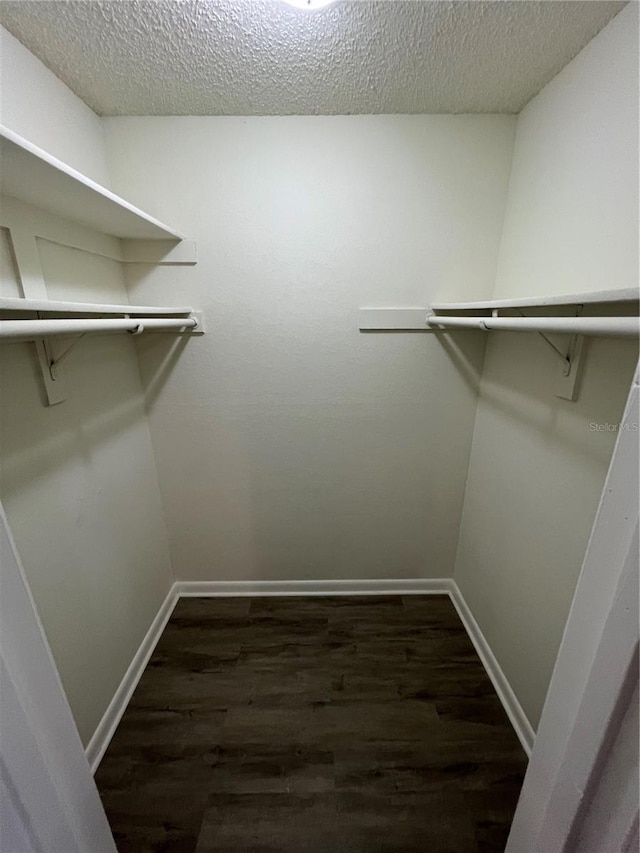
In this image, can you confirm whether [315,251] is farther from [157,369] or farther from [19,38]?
[19,38]

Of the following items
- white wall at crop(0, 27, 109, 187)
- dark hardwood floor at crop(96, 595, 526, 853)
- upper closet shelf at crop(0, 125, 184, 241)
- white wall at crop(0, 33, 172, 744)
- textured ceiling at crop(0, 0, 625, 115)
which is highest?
textured ceiling at crop(0, 0, 625, 115)

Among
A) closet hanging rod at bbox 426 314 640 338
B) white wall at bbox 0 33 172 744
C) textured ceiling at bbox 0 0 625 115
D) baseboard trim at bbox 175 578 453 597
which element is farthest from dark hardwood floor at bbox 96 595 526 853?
textured ceiling at bbox 0 0 625 115

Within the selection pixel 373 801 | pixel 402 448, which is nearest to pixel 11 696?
pixel 373 801

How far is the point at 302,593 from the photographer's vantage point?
186 centimetres

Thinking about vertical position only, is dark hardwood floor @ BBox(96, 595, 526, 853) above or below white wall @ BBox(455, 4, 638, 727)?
below

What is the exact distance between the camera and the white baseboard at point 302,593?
1.22 metres

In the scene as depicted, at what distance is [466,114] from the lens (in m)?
1.26

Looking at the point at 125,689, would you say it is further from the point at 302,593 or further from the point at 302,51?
the point at 302,51

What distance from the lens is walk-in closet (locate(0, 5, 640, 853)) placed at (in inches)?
28.2

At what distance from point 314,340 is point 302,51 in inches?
34.7

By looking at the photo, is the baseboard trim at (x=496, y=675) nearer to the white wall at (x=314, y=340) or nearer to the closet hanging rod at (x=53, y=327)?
the white wall at (x=314, y=340)

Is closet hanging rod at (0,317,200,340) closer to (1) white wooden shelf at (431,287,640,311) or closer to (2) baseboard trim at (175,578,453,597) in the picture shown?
(1) white wooden shelf at (431,287,640,311)

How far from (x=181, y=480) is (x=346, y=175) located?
5.10 feet

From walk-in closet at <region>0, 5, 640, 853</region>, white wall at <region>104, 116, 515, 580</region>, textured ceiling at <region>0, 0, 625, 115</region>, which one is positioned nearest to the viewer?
walk-in closet at <region>0, 5, 640, 853</region>
